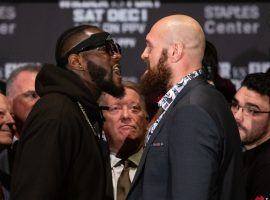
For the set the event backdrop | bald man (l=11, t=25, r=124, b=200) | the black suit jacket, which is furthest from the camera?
the event backdrop

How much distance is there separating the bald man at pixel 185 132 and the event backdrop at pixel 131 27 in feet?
6.36

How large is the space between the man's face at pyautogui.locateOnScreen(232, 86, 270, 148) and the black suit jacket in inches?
39.0

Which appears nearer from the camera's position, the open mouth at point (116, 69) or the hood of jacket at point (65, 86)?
the hood of jacket at point (65, 86)

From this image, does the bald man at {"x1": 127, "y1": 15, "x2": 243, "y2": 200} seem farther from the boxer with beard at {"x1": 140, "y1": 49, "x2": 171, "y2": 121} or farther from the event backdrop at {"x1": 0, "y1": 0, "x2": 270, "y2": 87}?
the event backdrop at {"x1": 0, "y1": 0, "x2": 270, "y2": 87}

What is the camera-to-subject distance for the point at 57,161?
2684 millimetres

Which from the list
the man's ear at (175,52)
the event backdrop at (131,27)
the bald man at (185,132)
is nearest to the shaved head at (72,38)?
the bald man at (185,132)

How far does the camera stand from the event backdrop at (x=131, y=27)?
187 inches

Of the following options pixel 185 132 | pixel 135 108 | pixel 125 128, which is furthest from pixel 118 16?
pixel 185 132

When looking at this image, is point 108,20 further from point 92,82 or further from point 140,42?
point 92,82

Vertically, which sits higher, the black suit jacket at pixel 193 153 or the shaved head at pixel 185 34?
the shaved head at pixel 185 34

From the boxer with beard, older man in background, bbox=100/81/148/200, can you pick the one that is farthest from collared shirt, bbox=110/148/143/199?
the boxer with beard

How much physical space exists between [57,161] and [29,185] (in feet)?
0.43

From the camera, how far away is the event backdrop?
15.6 feet

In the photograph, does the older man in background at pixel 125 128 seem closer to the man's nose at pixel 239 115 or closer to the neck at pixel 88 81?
the man's nose at pixel 239 115
